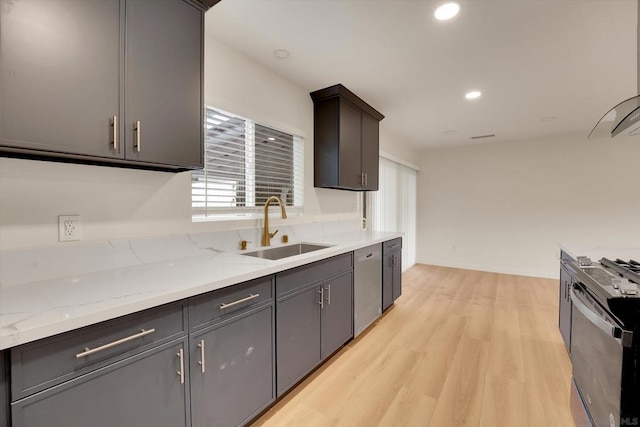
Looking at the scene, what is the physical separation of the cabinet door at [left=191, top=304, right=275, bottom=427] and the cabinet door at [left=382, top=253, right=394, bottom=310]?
5.77 feet

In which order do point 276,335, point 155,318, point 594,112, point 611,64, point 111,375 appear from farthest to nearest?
1. point 594,112
2. point 611,64
3. point 276,335
4. point 155,318
5. point 111,375

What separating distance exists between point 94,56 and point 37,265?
947 millimetres

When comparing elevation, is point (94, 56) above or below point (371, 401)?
above

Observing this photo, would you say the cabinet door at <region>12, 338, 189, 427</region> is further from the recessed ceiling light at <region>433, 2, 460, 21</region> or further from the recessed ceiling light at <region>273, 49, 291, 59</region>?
the recessed ceiling light at <region>433, 2, 460, 21</region>

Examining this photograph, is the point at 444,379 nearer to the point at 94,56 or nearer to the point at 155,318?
the point at 155,318

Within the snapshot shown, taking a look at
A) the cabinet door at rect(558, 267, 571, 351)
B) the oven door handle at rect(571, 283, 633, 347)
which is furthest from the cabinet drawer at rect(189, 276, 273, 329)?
the cabinet door at rect(558, 267, 571, 351)

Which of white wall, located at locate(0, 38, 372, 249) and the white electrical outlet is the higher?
white wall, located at locate(0, 38, 372, 249)

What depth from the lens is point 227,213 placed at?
2178mm

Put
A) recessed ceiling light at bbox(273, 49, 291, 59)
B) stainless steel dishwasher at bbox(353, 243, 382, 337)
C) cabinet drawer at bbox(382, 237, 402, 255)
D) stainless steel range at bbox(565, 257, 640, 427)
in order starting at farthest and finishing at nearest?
1. cabinet drawer at bbox(382, 237, 402, 255)
2. stainless steel dishwasher at bbox(353, 243, 382, 337)
3. recessed ceiling light at bbox(273, 49, 291, 59)
4. stainless steel range at bbox(565, 257, 640, 427)

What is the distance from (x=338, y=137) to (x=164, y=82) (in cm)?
175

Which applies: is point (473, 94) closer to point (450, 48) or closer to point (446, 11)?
point (450, 48)

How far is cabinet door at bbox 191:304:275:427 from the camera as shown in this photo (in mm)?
1271

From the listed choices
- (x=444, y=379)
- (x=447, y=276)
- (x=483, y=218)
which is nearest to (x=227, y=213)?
(x=444, y=379)

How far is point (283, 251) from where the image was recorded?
8.04 feet
